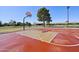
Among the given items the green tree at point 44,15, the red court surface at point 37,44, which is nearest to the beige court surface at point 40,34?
the red court surface at point 37,44

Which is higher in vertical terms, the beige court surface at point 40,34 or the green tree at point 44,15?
the green tree at point 44,15

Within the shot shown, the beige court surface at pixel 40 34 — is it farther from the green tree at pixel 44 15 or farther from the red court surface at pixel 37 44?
the green tree at pixel 44 15

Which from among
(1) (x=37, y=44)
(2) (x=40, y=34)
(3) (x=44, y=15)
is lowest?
(1) (x=37, y=44)

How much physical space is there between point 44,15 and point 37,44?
349mm

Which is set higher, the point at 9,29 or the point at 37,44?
the point at 9,29

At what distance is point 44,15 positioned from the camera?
2.30 metres

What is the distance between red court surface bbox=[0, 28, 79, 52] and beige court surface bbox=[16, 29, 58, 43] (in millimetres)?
38

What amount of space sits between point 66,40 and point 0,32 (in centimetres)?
75

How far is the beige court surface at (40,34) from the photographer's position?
2252mm

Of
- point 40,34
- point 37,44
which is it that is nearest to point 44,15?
point 40,34

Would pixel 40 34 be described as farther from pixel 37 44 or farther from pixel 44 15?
pixel 44 15

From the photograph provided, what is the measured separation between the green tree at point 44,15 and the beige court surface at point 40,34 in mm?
141
